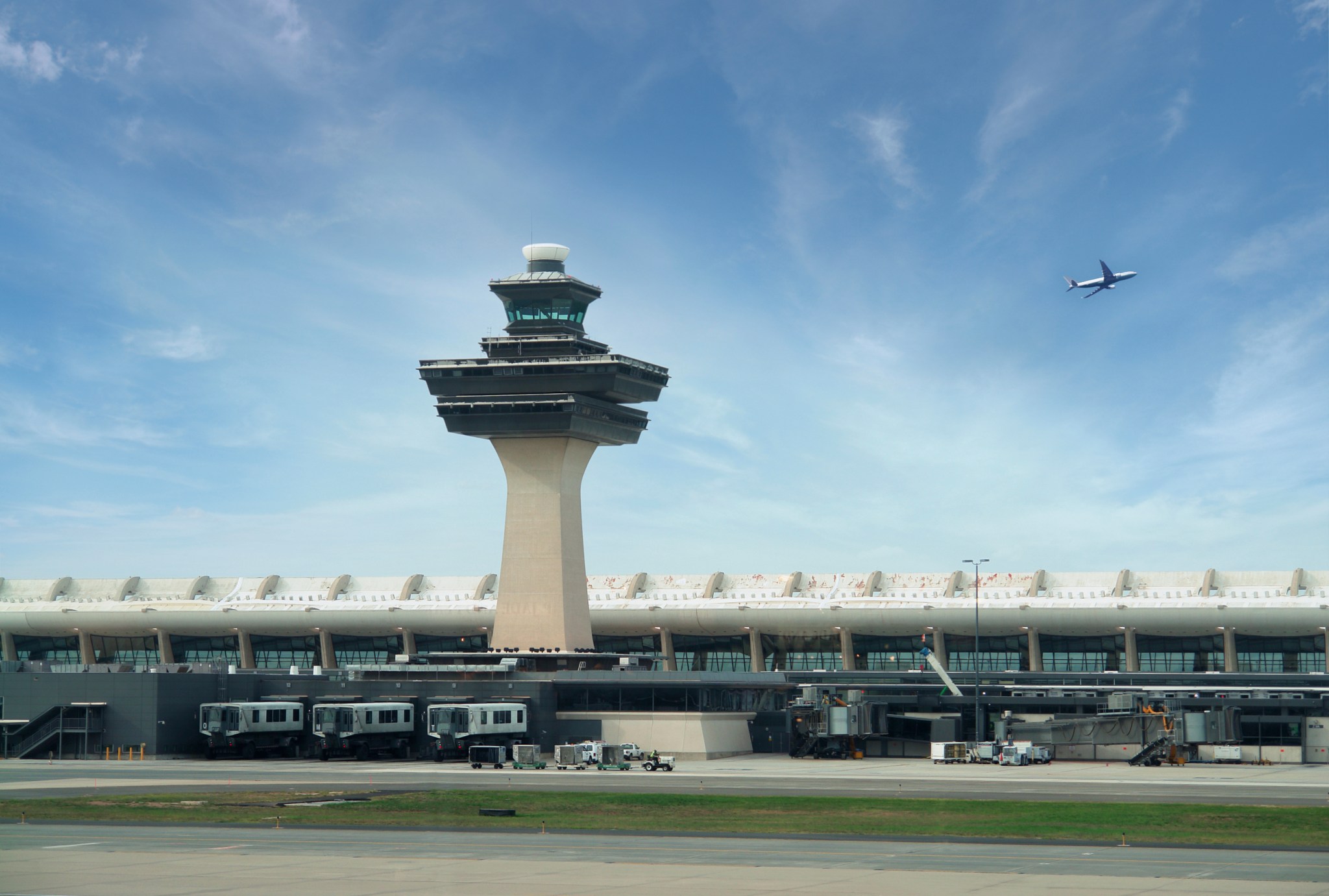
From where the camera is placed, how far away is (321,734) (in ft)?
332

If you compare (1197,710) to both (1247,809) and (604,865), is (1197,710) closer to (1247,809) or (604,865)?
(1247,809)

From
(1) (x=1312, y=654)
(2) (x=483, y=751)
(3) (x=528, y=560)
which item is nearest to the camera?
(2) (x=483, y=751)

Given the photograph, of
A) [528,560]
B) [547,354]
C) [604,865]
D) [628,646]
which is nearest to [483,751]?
[528,560]

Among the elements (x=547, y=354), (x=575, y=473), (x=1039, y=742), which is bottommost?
(x=1039, y=742)

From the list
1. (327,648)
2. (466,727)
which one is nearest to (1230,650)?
(466,727)

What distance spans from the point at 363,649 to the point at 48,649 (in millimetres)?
43043

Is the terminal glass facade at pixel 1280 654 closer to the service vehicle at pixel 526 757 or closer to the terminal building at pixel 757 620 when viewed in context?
the terminal building at pixel 757 620

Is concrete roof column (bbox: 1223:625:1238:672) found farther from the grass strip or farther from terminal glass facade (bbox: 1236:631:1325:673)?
the grass strip

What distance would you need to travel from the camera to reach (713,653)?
535ft

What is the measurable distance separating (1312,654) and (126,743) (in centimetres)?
11040

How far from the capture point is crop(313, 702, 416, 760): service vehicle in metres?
100

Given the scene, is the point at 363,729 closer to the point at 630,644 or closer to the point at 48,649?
the point at 630,644

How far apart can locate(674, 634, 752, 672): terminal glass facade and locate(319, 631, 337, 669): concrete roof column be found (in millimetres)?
41912

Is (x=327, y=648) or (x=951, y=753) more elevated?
(x=327, y=648)
